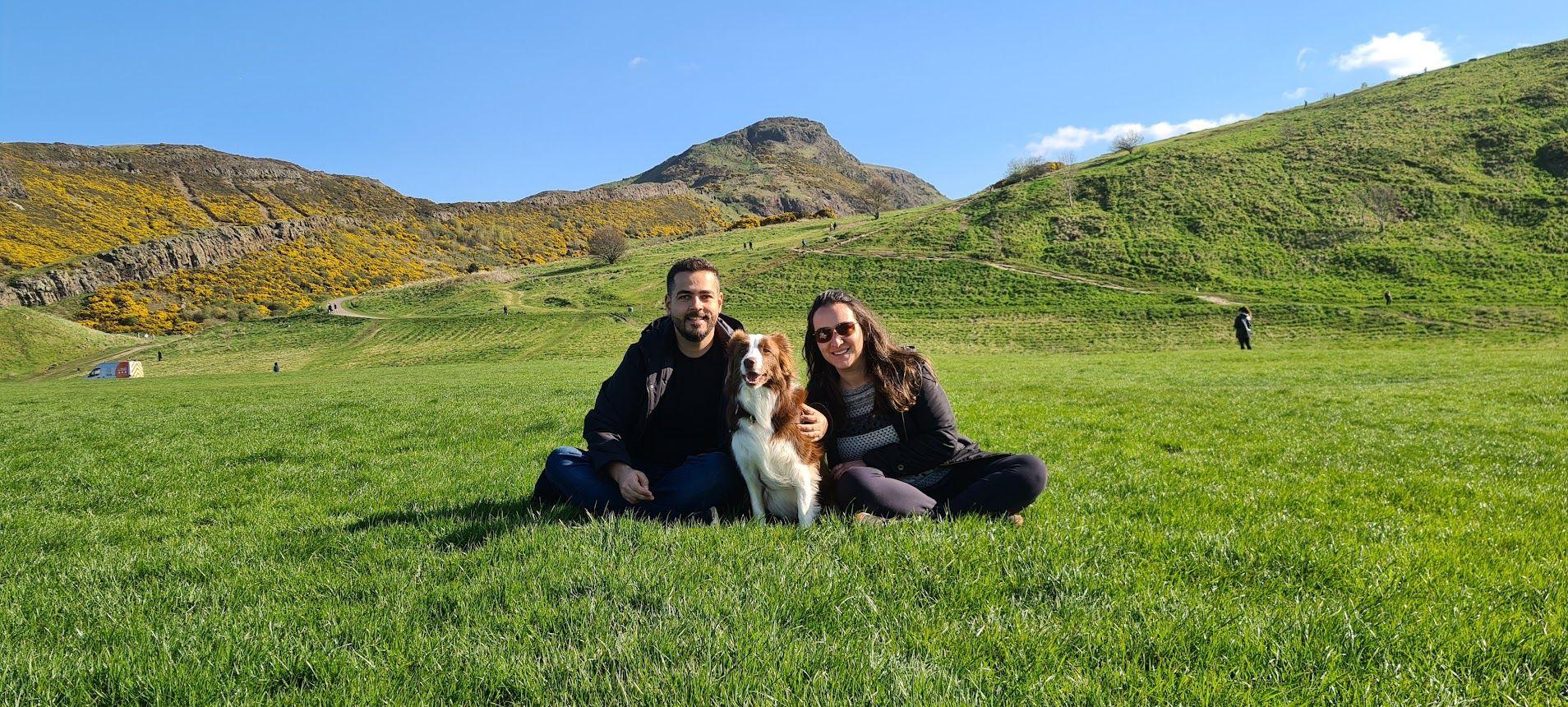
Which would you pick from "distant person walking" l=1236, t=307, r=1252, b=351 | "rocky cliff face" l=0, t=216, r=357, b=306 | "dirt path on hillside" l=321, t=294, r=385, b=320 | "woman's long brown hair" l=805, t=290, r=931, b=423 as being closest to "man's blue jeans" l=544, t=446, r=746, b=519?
"woman's long brown hair" l=805, t=290, r=931, b=423

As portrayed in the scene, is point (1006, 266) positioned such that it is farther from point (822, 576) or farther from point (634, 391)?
point (822, 576)

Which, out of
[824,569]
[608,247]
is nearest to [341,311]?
[608,247]

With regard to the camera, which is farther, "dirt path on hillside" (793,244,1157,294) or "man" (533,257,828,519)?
"dirt path on hillside" (793,244,1157,294)

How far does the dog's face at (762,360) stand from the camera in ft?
16.4

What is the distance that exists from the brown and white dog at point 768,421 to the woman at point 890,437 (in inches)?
18.5

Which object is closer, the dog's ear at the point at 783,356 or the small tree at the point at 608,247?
the dog's ear at the point at 783,356

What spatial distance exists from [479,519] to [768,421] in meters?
2.92

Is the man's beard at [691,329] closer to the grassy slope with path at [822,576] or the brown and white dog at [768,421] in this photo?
the brown and white dog at [768,421]

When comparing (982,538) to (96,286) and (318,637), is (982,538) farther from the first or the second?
(96,286)

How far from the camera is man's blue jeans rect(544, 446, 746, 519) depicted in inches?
223

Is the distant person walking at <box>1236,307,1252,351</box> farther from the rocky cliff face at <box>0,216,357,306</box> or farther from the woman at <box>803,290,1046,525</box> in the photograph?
the rocky cliff face at <box>0,216,357,306</box>

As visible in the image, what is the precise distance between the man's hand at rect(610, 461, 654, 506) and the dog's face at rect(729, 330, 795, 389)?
131cm

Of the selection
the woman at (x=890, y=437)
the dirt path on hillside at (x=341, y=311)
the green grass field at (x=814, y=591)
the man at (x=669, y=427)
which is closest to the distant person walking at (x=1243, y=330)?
the green grass field at (x=814, y=591)

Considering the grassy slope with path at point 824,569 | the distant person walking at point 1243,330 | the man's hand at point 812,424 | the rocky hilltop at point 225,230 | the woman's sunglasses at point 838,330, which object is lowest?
the distant person walking at point 1243,330
